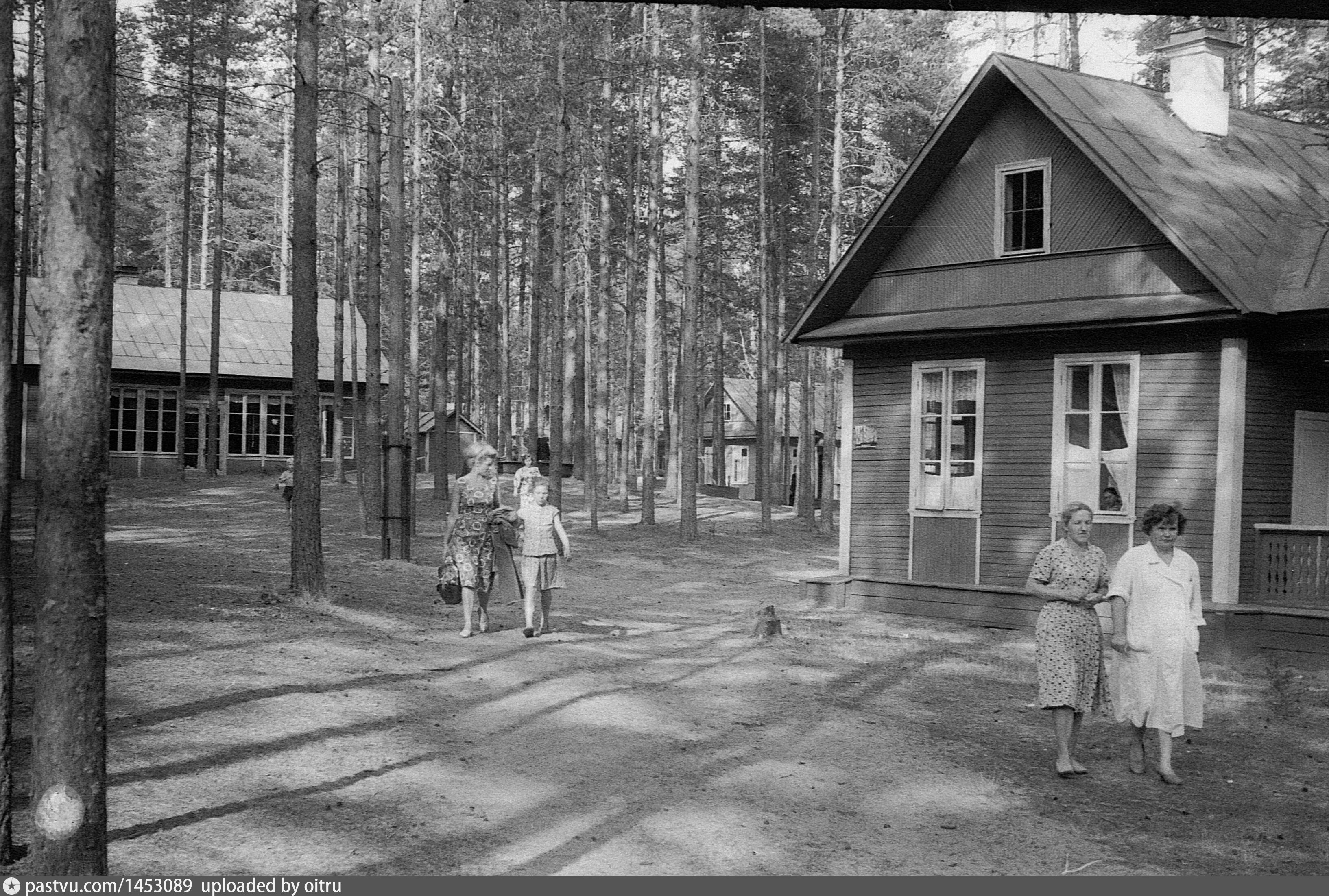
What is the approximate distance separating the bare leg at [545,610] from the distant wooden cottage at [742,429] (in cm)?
4457

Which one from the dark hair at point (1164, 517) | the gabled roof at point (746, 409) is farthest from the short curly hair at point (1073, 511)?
the gabled roof at point (746, 409)

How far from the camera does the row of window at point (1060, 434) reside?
17.1 meters

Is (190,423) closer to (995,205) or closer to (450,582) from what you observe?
(450,582)

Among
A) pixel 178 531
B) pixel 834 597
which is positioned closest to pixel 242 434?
pixel 178 531

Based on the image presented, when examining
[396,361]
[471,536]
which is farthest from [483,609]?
[396,361]

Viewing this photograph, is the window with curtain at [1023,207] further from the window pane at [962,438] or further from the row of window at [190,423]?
the row of window at [190,423]

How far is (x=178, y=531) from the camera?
25.4 metres

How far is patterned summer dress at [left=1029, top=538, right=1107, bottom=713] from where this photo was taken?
965 cm

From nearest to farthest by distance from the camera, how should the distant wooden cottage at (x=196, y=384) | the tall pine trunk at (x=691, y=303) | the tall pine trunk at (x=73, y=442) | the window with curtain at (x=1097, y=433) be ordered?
the tall pine trunk at (x=73, y=442)
the window with curtain at (x=1097, y=433)
the tall pine trunk at (x=691, y=303)
the distant wooden cottage at (x=196, y=384)

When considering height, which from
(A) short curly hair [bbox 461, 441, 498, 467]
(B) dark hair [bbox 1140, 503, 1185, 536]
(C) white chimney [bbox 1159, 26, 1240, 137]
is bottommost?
(B) dark hair [bbox 1140, 503, 1185, 536]

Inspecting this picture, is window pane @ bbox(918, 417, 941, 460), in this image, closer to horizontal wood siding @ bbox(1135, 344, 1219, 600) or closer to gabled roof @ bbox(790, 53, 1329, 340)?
gabled roof @ bbox(790, 53, 1329, 340)

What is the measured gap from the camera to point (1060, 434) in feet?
57.8

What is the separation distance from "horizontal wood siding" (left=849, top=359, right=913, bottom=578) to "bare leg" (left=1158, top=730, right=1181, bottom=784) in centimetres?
961

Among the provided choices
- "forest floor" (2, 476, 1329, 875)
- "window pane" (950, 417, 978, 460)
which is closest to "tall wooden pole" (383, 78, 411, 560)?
"forest floor" (2, 476, 1329, 875)
